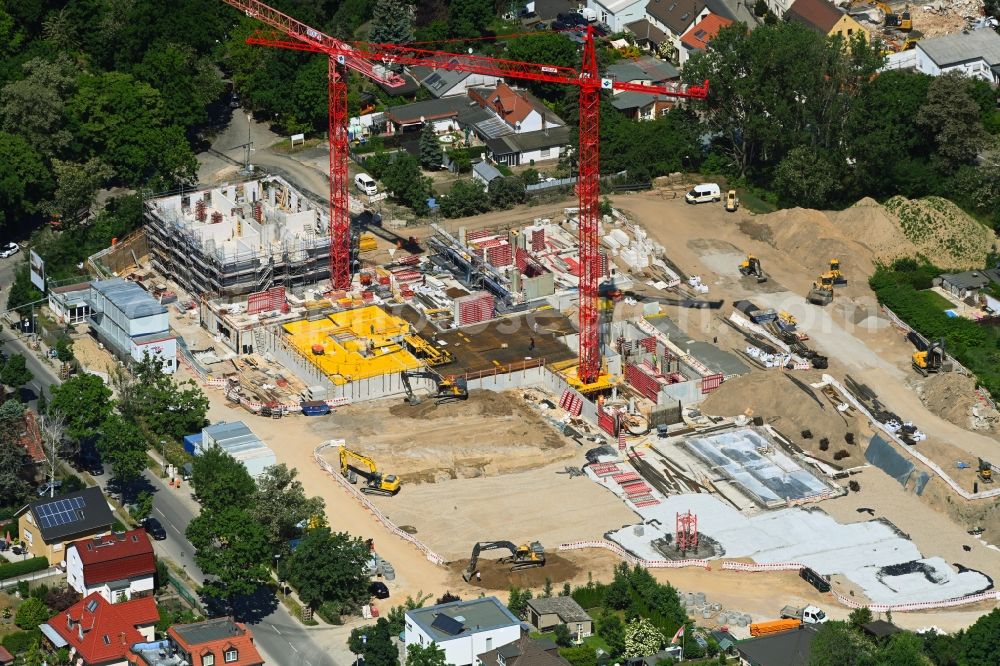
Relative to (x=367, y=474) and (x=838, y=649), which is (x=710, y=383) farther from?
(x=838, y=649)

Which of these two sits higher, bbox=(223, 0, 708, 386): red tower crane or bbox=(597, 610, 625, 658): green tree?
bbox=(223, 0, 708, 386): red tower crane

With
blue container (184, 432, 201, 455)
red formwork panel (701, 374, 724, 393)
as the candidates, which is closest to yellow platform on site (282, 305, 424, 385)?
blue container (184, 432, 201, 455)

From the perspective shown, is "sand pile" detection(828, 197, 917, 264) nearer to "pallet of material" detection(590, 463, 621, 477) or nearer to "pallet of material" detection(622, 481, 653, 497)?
"pallet of material" detection(590, 463, 621, 477)

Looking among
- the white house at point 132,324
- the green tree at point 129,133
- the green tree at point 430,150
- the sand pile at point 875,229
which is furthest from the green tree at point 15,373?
the sand pile at point 875,229

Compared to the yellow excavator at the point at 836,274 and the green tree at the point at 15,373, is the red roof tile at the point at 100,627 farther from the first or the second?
the yellow excavator at the point at 836,274

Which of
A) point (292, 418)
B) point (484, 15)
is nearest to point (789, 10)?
point (484, 15)

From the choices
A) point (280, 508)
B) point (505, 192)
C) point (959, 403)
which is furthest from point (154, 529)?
point (505, 192)
